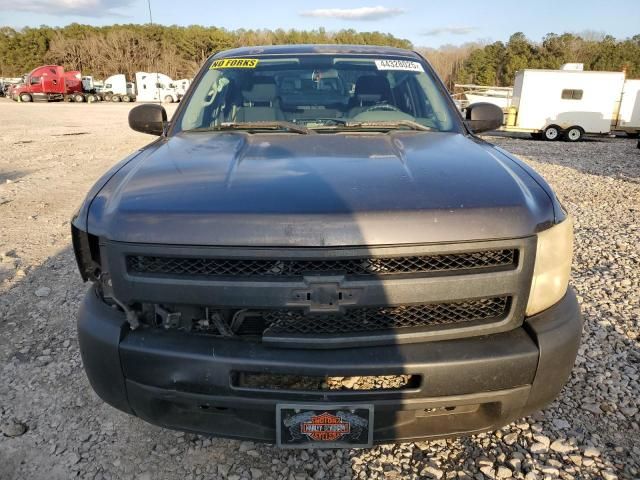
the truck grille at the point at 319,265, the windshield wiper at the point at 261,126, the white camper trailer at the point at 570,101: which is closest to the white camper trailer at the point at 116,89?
the white camper trailer at the point at 570,101

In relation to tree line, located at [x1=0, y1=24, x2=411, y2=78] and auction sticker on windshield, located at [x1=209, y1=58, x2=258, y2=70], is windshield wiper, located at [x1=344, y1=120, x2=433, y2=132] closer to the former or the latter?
auction sticker on windshield, located at [x1=209, y1=58, x2=258, y2=70]

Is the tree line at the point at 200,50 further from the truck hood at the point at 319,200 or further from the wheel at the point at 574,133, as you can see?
the truck hood at the point at 319,200

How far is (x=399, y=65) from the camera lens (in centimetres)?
347

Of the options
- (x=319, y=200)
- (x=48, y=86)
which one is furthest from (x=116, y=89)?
(x=319, y=200)

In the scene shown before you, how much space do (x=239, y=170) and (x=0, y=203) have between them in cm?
671

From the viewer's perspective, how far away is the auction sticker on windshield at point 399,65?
3.43 metres

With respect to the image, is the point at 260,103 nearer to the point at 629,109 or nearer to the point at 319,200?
the point at 319,200

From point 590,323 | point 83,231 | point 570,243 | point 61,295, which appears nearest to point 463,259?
point 570,243

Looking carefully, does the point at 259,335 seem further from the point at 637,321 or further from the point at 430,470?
the point at 637,321

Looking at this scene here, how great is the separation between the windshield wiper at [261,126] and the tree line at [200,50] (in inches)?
2401

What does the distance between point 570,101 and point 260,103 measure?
23258mm

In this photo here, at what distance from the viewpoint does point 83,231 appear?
1961 mm

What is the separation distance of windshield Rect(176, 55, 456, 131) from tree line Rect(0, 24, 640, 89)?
2383 inches

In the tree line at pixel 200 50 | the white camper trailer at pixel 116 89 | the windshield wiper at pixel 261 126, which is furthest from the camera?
the tree line at pixel 200 50
